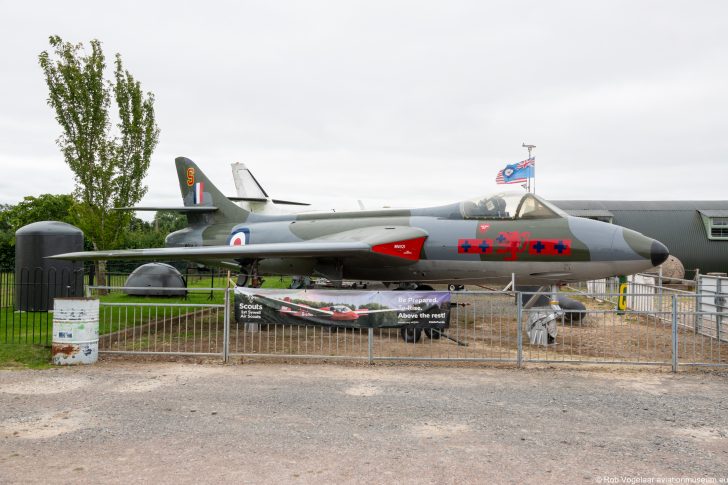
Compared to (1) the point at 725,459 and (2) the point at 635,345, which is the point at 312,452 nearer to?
(1) the point at 725,459

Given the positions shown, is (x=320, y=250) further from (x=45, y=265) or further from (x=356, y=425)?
(x=45, y=265)

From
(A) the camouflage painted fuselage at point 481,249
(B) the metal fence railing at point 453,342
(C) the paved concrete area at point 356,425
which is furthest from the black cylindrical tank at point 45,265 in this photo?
(C) the paved concrete area at point 356,425

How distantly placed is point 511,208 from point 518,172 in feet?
71.8

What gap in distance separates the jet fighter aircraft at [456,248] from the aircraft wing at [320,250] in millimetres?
22

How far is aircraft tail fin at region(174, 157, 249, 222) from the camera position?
55.3 ft

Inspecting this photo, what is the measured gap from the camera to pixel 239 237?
1526cm

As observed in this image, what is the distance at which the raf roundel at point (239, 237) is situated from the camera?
15062 mm

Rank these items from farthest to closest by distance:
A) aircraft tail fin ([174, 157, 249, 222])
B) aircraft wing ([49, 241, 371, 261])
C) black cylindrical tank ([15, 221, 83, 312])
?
aircraft tail fin ([174, 157, 249, 222]) < black cylindrical tank ([15, 221, 83, 312]) < aircraft wing ([49, 241, 371, 261])

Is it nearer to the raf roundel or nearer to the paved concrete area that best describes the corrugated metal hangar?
the raf roundel

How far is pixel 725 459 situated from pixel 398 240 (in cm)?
759

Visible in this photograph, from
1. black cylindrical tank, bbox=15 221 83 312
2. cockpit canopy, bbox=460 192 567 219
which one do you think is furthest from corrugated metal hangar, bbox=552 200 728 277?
black cylindrical tank, bbox=15 221 83 312

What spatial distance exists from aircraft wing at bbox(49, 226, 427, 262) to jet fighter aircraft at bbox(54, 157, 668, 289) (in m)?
0.02

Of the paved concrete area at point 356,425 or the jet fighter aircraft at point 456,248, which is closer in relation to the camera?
the paved concrete area at point 356,425

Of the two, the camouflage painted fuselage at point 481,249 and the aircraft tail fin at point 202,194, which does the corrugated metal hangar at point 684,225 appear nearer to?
the camouflage painted fuselage at point 481,249
